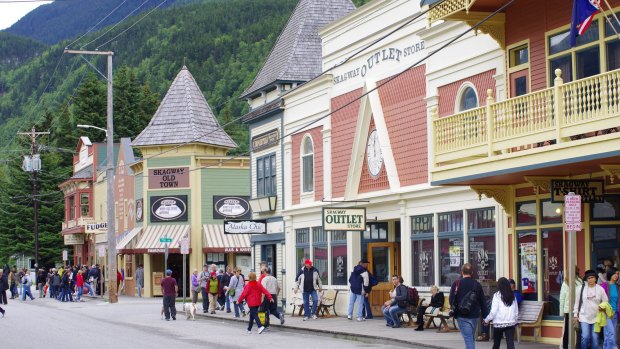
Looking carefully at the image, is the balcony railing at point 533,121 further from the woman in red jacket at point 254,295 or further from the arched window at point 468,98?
the woman in red jacket at point 254,295

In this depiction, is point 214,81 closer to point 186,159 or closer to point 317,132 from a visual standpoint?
point 186,159

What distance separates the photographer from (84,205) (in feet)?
243

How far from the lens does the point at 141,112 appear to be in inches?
4343

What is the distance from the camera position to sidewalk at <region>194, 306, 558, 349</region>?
72.1 ft

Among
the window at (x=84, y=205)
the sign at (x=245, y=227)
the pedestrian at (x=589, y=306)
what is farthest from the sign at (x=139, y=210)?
the pedestrian at (x=589, y=306)

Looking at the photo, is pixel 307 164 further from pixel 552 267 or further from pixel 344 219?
pixel 552 267

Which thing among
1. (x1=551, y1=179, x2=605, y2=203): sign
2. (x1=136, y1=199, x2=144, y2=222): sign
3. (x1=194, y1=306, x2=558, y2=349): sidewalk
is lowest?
(x1=194, y1=306, x2=558, y2=349): sidewalk

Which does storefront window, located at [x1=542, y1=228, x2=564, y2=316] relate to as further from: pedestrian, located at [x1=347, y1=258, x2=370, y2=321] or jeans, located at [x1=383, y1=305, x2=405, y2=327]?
pedestrian, located at [x1=347, y1=258, x2=370, y2=321]

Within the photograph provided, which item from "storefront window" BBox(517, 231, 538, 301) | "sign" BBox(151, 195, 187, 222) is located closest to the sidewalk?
"storefront window" BBox(517, 231, 538, 301)

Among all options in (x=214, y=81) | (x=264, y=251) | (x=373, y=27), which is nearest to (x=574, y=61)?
(x=373, y=27)

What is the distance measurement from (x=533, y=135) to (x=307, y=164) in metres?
17.1

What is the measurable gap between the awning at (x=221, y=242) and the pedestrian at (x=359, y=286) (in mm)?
24652

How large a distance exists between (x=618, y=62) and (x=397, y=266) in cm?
1329

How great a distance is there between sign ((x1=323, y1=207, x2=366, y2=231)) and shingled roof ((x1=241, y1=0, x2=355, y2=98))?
28.0ft
